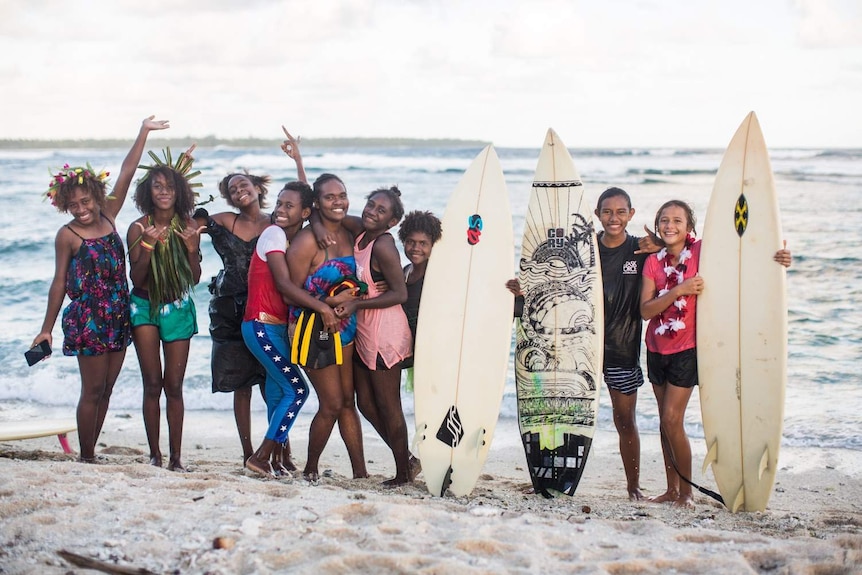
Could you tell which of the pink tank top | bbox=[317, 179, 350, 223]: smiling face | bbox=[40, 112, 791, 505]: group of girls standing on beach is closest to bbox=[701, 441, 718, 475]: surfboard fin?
bbox=[40, 112, 791, 505]: group of girls standing on beach

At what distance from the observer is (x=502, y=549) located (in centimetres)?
310

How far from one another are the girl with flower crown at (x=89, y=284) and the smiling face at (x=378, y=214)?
124 cm

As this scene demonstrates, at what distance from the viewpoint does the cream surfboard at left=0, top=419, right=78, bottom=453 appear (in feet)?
16.4

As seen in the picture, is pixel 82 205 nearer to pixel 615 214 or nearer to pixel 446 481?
pixel 446 481

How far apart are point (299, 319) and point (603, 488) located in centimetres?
223

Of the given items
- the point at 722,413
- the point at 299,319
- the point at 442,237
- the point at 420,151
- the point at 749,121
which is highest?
the point at 420,151

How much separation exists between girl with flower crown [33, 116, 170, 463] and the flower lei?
8.95 feet

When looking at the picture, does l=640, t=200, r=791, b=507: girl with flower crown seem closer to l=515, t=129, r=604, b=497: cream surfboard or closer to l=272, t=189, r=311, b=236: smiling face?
l=515, t=129, r=604, b=497: cream surfboard

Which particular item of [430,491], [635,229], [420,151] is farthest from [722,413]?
[420,151]

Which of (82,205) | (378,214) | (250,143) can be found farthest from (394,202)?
(250,143)

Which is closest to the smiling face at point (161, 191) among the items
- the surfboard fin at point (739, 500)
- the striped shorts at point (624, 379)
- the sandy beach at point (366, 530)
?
the sandy beach at point (366, 530)

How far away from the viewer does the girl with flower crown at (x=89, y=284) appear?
4238mm

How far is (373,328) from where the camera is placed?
4.27m

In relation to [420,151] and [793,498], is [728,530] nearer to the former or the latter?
[793,498]
